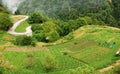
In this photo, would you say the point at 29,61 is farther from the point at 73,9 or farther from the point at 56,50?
the point at 73,9

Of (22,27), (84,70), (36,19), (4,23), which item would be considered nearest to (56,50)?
(84,70)

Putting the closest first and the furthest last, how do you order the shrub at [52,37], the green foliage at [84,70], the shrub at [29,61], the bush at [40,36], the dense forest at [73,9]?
the green foliage at [84,70]
the shrub at [29,61]
the shrub at [52,37]
the bush at [40,36]
the dense forest at [73,9]

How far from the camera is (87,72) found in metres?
37.1

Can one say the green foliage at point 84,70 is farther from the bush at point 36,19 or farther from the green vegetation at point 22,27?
the bush at point 36,19

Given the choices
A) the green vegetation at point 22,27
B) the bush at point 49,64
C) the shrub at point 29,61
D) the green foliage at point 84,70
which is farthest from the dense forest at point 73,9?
the green foliage at point 84,70

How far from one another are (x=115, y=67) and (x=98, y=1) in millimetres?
79592

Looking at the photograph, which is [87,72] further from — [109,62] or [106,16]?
[106,16]

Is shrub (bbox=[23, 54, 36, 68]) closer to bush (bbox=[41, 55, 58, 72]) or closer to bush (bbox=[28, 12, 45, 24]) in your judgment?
bush (bbox=[41, 55, 58, 72])

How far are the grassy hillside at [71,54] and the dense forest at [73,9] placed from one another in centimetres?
5165

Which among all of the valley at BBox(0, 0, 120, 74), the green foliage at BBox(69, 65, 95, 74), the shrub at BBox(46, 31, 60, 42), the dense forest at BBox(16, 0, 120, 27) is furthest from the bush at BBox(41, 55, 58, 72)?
the dense forest at BBox(16, 0, 120, 27)

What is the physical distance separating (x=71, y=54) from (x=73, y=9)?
66.2 meters

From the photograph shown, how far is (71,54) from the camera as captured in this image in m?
45.5

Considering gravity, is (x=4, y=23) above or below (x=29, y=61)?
below

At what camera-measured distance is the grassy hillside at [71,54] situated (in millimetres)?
40406
